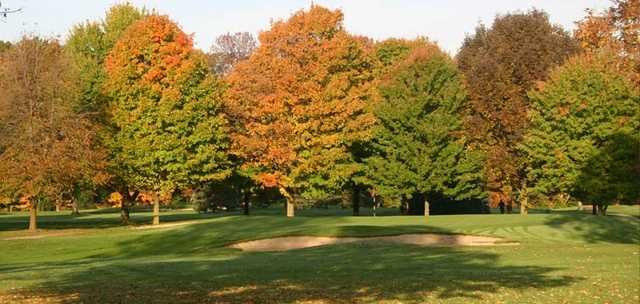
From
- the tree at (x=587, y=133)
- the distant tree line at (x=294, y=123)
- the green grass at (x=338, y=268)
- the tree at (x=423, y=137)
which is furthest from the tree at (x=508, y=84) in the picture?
the green grass at (x=338, y=268)

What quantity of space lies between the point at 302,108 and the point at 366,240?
19.6 m

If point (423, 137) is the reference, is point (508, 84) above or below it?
above

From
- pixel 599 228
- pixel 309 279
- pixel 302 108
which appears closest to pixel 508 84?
pixel 302 108

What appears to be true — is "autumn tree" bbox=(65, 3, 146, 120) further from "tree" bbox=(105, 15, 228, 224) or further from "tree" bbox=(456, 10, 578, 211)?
"tree" bbox=(456, 10, 578, 211)

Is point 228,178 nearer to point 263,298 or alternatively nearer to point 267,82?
point 267,82

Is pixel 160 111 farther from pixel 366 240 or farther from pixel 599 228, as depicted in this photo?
pixel 599 228

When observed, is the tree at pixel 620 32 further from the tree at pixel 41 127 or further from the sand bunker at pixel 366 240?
the tree at pixel 41 127

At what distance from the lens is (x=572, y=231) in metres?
46.1

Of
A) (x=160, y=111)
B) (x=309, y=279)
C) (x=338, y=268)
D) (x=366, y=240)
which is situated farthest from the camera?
(x=160, y=111)

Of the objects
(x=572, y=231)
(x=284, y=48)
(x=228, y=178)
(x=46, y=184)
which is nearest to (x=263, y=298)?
(x=572, y=231)

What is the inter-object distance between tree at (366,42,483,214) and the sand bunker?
20105 millimetres

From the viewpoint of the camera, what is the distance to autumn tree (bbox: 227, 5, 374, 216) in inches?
2334

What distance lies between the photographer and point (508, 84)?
6962 cm

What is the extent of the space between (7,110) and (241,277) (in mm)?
36007
